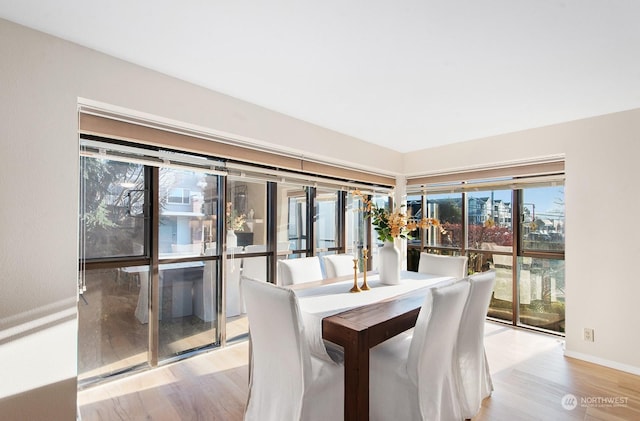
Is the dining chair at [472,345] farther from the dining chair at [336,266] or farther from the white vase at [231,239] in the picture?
the white vase at [231,239]

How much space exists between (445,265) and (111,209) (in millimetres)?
3060

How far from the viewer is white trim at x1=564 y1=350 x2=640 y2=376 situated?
2798 mm

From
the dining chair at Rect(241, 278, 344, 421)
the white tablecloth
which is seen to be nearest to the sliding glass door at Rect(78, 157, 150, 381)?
the dining chair at Rect(241, 278, 344, 421)

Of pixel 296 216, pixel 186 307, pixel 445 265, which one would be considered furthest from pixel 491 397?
pixel 186 307

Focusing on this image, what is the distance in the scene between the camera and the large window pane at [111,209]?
240cm

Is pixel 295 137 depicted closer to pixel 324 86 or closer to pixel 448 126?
pixel 324 86

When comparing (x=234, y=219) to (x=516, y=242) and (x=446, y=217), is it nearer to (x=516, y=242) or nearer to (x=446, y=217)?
(x=446, y=217)

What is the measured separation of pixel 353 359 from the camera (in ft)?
5.56

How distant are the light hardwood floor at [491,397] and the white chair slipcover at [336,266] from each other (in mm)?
1124

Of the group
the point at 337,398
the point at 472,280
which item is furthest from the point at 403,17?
the point at 337,398

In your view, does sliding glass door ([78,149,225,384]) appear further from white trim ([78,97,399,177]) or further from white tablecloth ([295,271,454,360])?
white tablecloth ([295,271,454,360])

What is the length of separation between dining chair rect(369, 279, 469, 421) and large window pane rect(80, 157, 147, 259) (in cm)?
211

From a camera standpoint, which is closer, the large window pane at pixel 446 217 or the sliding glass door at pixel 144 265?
the sliding glass door at pixel 144 265

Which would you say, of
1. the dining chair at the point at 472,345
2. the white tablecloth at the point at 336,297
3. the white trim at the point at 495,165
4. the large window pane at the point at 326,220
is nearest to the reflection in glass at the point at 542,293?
the white trim at the point at 495,165
